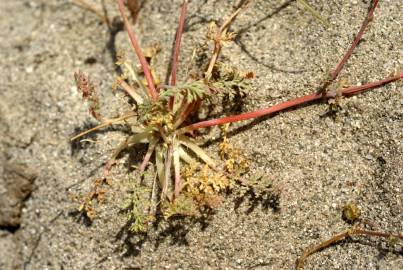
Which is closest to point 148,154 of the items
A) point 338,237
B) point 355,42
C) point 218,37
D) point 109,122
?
point 109,122

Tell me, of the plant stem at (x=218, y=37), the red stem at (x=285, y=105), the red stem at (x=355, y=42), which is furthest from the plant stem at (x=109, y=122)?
the red stem at (x=355, y=42)

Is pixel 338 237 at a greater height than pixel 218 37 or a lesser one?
lesser

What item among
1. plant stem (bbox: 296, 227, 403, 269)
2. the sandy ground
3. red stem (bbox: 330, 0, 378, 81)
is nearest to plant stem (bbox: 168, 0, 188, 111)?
the sandy ground

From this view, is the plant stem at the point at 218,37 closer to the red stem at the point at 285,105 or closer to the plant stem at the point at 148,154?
the red stem at the point at 285,105

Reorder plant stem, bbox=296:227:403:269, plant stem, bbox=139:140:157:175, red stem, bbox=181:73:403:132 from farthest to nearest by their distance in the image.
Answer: plant stem, bbox=139:140:157:175 < red stem, bbox=181:73:403:132 < plant stem, bbox=296:227:403:269

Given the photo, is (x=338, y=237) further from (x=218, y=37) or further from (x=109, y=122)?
(x=109, y=122)

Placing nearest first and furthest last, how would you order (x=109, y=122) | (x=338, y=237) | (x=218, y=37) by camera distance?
(x=338, y=237)
(x=218, y=37)
(x=109, y=122)

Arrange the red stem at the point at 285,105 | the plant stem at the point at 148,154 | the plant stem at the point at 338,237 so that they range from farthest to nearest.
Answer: the plant stem at the point at 148,154 → the red stem at the point at 285,105 → the plant stem at the point at 338,237

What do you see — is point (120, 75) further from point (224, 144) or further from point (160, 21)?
point (224, 144)

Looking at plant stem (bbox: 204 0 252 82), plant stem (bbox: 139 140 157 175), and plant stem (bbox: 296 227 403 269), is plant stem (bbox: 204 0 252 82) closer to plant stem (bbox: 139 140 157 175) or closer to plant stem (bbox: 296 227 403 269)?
plant stem (bbox: 139 140 157 175)
